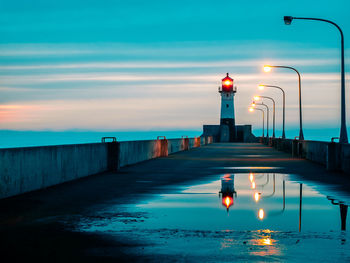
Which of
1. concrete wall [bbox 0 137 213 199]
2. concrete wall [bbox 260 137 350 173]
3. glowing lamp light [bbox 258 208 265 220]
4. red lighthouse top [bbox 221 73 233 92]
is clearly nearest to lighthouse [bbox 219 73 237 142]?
red lighthouse top [bbox 221 73 233 92]

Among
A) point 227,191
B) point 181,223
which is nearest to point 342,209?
point 181,223

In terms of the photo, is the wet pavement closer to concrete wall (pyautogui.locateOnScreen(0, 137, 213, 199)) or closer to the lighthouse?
concrete wall (pyautogui.locateOnScreen(0, 137, 213, 199))

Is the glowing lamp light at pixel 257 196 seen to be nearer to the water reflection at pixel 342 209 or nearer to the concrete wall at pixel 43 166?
the water reflection at pixel 342 209

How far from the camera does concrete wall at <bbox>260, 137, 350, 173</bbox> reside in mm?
24281

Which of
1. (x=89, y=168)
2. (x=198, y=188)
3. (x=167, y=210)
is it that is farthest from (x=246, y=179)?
(x=167, y=210)

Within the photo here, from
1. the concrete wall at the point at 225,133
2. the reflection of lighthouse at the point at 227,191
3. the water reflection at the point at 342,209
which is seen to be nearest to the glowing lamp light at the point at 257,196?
the reflection of lighthouse at the point at 227,191

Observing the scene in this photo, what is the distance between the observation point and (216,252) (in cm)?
773

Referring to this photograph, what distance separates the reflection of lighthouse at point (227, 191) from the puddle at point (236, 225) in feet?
0.08

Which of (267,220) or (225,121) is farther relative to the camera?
(225,121)

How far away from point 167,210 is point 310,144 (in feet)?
84.6

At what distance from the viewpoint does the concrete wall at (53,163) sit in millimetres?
14383

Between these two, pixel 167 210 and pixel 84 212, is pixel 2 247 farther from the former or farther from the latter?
pixel 167 210

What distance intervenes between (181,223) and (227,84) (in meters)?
122

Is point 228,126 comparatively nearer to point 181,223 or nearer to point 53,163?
point 53,163
